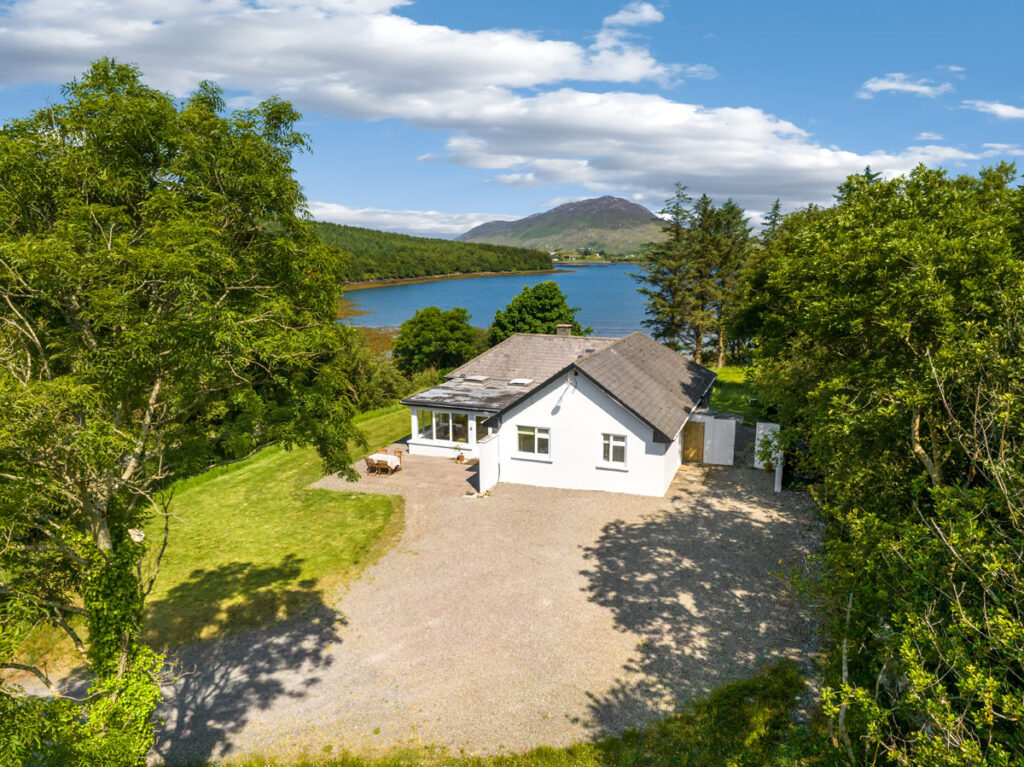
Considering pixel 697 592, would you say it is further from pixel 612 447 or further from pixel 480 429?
pixel 480 429

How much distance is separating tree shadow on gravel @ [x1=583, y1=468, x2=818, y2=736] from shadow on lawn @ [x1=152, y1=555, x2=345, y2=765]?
22.3 feet

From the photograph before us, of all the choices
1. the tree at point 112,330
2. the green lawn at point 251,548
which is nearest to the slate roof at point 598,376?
the green lawn at point 251,548

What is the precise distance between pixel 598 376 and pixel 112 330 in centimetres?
1609

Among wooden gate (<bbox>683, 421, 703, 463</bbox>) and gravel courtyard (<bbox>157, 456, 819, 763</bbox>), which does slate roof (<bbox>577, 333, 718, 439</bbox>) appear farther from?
gravel courtyard (<bbox>157, 456, 819, 763</bbox>)

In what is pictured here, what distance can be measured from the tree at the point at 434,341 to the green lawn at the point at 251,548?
106ft

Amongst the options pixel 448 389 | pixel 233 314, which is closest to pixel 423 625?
pixel 233 314

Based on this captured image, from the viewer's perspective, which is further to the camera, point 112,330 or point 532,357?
point 532,357

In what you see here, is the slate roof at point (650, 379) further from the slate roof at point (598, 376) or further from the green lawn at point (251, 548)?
the green lawn at point (251, 548)

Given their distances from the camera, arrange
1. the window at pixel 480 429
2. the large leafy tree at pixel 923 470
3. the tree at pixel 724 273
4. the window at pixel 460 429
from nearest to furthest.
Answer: the large leafy tree at pixel 923 470 < the window at pixel 480 429 < the window at pixel 460 429 < the tree at pixel 724 273

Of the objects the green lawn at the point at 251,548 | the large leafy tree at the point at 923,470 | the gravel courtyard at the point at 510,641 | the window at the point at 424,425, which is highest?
the large leafy tree at the point at 923,470

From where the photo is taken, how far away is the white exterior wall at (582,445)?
21.4 m

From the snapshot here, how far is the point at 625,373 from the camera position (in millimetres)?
23891

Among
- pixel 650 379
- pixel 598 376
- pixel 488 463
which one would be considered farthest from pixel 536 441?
pixel 650 379

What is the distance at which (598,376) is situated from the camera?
70.7ft
